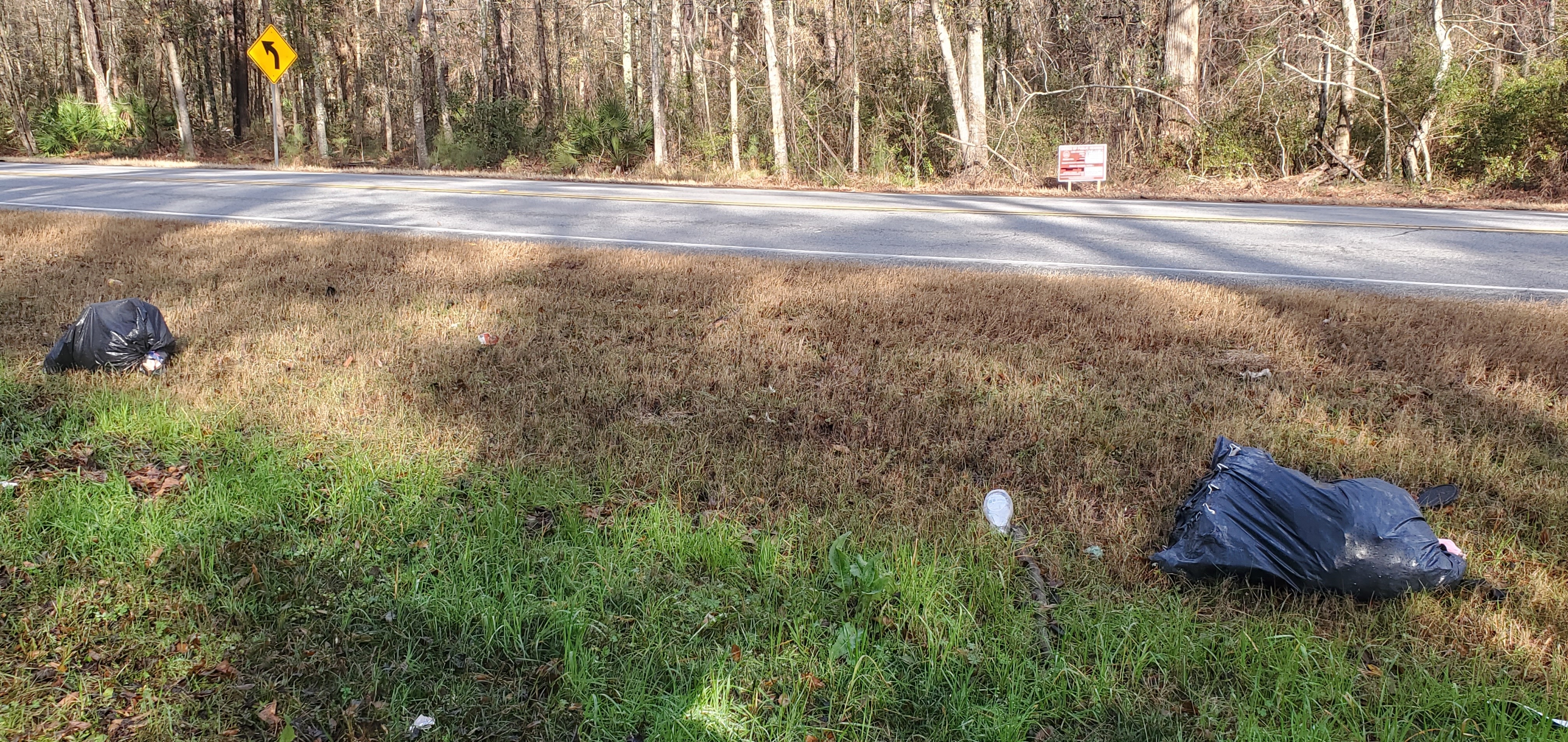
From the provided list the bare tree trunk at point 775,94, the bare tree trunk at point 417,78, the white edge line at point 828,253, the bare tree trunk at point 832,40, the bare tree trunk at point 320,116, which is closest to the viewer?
the white edge line at point 828,253

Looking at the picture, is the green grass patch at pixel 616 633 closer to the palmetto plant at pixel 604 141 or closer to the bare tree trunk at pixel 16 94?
the palmetto plant at pixel 604 141

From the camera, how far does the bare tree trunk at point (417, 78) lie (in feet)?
86.1

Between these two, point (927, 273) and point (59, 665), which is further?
point (927, 273)

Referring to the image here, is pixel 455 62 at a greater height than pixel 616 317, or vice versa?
pixel 455 62

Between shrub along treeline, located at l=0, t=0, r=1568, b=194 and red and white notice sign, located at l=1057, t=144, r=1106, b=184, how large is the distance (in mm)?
1884

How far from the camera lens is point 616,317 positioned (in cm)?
671

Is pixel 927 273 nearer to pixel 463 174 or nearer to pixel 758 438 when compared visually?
pixel 758 438

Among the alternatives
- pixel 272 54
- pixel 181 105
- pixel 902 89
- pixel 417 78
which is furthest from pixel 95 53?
pixel 902 89

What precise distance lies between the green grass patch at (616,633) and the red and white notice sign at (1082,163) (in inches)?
606

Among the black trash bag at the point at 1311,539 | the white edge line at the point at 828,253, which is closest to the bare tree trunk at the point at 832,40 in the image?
the white edge line at the point at 828,253

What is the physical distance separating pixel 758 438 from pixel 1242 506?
211cm

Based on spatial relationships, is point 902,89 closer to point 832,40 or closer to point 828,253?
point 832,40

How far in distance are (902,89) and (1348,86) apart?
Answer: 9104 mm

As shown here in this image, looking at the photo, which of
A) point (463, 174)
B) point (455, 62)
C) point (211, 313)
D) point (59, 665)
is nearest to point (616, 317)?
point (211, 313)
